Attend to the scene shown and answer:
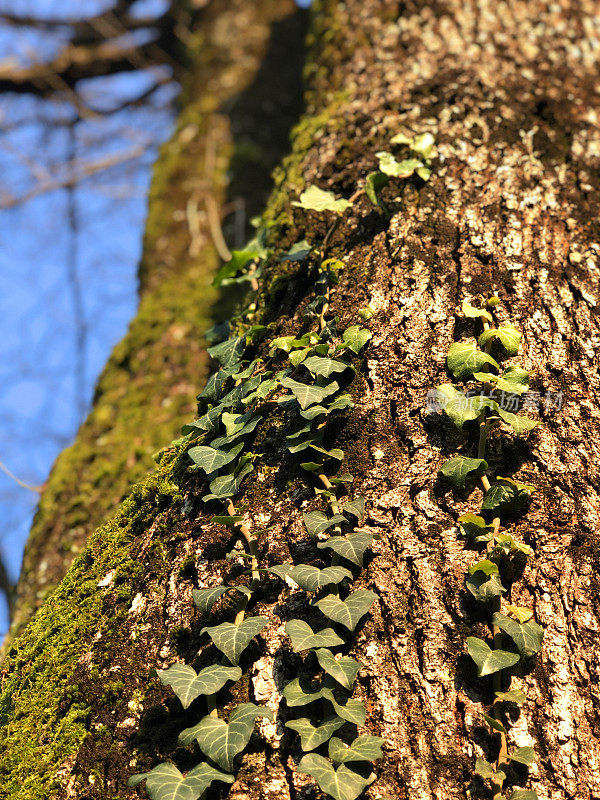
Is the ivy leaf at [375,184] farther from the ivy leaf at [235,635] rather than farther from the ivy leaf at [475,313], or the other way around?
the ivy leaf at [235,635]

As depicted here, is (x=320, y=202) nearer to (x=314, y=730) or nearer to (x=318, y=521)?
(x=318, y=521)

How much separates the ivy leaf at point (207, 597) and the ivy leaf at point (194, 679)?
0.35 ft

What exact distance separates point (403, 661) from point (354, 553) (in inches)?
8.0

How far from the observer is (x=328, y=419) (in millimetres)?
1365

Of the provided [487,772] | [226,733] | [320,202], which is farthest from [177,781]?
[320,202]

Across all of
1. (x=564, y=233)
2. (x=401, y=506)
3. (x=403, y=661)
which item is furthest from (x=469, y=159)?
(x=403, y=661)

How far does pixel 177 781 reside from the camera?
1.01 metres

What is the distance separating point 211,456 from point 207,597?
0.33 metres

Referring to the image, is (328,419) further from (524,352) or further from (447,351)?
(524,352)

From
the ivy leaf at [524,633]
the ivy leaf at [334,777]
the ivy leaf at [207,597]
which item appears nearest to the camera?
the ivy leaf at [334,777]

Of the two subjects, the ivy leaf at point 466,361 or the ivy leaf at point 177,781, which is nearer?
the ivy leaf at point 177,781

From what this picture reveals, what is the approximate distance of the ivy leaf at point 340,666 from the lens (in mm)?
1045

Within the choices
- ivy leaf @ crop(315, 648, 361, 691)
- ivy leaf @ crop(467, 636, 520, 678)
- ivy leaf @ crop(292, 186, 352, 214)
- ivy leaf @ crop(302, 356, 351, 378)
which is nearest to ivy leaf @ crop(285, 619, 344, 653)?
ivy leaf @ crop(315, 648, 361, 691)

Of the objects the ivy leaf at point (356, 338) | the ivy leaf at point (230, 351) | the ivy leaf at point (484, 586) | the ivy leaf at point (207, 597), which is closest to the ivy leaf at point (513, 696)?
the ivy leaf at point (484, 586)
